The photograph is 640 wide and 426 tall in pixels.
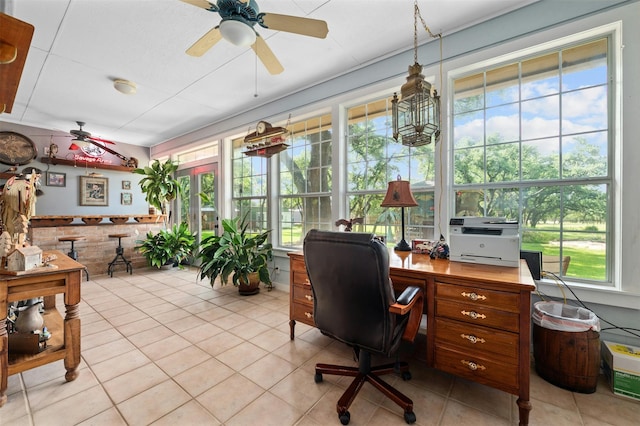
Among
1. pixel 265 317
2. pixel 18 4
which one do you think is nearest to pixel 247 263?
pixel 265 317

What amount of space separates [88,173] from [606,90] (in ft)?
26.1

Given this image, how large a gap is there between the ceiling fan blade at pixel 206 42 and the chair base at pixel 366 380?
234 centimetres

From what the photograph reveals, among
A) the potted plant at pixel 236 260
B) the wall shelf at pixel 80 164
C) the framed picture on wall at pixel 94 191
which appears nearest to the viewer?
the potted plant at pixel 236 260

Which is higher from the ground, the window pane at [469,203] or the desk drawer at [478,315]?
the window pane at [469,203]

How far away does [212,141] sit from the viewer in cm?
509

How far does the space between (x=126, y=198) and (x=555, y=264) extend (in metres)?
7.59

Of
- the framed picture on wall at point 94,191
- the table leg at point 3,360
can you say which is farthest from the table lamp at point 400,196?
the framed picture on wall at point 94,191

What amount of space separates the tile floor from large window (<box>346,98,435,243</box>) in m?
1.37

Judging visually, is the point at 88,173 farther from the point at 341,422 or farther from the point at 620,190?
the point at 620,190

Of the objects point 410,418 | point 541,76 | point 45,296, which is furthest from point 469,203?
point 45,296

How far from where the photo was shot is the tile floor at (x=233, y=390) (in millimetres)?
1534

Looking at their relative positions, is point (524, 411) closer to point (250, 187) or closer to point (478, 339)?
point (478, 339)

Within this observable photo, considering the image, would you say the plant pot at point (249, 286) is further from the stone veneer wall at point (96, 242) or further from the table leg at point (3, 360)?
the stone veneer wall at point (96, 242)

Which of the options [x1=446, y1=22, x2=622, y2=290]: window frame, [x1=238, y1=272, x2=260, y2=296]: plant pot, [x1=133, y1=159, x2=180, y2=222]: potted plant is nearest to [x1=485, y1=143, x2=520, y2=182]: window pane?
[x1=446, y1=22, x2=622, y2=290]: window frame
